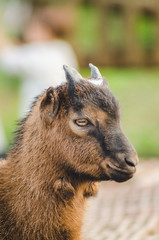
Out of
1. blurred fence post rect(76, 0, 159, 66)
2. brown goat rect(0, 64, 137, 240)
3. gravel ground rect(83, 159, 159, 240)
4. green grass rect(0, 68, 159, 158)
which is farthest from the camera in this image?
blurred fence post rect(76, 0, 159, 66)

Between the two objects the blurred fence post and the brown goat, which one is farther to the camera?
the blurred fence post

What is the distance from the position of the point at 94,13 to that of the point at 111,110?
42.5 ft

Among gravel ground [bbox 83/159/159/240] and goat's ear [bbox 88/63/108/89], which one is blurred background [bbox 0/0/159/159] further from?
goat's ear [bbox 88/63/108/89]

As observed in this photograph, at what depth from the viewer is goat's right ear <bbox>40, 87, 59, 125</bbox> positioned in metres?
4.72

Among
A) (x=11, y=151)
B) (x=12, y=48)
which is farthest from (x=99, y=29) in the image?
(x=11, y=151)

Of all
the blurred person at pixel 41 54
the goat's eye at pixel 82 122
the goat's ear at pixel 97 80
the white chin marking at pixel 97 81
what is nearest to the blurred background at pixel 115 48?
the blurred person at pixel 41 54

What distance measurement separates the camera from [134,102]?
53.0 ft

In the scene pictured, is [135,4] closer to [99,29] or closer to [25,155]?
[99,29]

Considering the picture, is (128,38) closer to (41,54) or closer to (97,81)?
(41,54)

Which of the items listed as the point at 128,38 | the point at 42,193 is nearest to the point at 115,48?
the point at 128,38

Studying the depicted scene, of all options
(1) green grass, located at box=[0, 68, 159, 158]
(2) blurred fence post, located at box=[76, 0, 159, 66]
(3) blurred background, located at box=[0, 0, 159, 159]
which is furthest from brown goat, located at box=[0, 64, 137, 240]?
(2) blurred fence post, located at box=[76, 0, 159, 66]

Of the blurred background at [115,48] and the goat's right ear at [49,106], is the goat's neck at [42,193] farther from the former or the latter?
the blurred background at [115,48]

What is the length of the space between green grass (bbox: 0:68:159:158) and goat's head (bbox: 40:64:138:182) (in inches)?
282

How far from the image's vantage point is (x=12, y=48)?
38.5 feet
